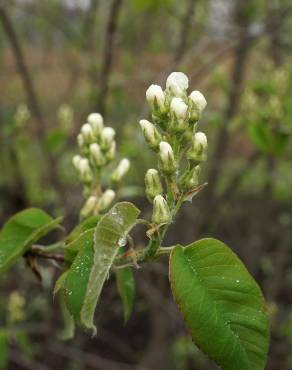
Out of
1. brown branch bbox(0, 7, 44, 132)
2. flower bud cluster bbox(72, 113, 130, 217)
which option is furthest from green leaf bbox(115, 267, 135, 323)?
brown branch bbox(0, 7, 44, 132)

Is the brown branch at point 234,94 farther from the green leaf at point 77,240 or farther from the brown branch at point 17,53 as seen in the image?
the green leaf at point 77,240

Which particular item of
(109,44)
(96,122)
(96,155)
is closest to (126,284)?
(96,155)

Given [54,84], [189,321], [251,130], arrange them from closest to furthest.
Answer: [189,321] → [251,130] → [54,84]

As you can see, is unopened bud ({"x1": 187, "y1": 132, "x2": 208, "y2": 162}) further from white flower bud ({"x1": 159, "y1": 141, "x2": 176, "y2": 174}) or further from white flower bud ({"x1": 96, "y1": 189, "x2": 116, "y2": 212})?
white flower bud ({"x1": 96, "y1": 189, "x2": 116, "y2": 212})

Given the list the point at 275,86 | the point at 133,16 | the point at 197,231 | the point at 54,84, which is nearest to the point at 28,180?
the point at 54,84

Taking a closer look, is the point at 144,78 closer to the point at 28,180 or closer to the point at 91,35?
the point at 91,35

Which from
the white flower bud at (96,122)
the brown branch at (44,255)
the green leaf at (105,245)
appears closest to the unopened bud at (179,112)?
the green leaf at (105,245)

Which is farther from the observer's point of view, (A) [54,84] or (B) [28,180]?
(A) [54,84]
